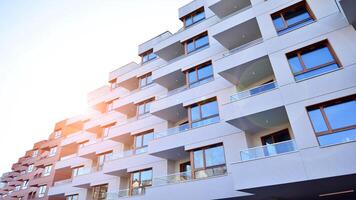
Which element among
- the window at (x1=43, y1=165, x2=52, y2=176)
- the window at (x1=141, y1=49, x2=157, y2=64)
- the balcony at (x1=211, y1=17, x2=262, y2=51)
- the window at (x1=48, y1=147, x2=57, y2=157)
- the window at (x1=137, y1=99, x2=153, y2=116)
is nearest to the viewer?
the balcony at (x1=211, y1=17, x2=262, y2=51)

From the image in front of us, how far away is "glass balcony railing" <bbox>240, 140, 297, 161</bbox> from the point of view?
29.9ft

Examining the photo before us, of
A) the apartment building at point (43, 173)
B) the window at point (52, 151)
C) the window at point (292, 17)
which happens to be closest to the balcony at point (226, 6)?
the window at point (292, 17)

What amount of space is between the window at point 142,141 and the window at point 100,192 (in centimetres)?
477

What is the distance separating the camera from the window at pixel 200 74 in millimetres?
15717

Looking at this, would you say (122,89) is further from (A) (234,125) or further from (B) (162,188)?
(A) (234,125)

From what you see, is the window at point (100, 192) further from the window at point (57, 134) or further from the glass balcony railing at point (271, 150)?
the window at point (57, 134)

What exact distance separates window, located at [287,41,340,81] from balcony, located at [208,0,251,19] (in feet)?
21.3

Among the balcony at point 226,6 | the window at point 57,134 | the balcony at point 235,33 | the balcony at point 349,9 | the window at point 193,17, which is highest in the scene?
the window at point 193,17

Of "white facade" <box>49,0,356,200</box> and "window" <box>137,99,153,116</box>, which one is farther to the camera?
"window" <box>137,99,153,116</box>

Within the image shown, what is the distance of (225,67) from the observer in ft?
43.0

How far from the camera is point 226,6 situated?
1612 centimetres

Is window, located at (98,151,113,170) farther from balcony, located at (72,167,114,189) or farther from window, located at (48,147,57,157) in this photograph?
window, located at (48,147,57,157)

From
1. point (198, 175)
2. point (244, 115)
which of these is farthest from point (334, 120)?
point (198, 175)

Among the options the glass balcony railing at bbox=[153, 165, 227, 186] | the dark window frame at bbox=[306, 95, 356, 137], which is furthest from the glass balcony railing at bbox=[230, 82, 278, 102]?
the glass balcony railing at bbox=[153, 165, 227, 186]
